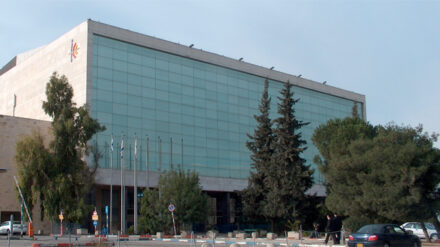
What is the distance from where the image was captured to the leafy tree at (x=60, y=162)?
4934 cm

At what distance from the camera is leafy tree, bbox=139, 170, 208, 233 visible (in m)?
49.1

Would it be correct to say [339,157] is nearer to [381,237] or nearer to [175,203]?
[175,203]

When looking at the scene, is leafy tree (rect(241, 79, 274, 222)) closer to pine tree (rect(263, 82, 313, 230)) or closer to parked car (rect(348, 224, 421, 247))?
pine tree (rect(263, 82, 313, 230))

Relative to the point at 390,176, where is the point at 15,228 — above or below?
below

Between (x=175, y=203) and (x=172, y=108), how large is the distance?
19466 millimetres

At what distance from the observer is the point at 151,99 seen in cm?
6406

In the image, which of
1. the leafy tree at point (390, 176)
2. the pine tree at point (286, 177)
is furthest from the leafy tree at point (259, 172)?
the leafy tree at point (390, 176)

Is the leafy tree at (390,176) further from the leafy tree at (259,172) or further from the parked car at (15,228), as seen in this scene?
the parked car at (15,228)

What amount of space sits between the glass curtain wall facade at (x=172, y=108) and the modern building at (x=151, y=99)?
0.12 metres

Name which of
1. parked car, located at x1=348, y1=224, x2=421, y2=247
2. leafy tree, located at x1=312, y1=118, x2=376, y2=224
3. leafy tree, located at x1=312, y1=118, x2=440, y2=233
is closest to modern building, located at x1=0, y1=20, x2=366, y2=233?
leafy tree, located at x1=312, y1=118, x2=376, y2=224

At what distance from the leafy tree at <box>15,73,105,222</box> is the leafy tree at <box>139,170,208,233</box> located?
652 cm

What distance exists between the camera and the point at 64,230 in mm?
54344

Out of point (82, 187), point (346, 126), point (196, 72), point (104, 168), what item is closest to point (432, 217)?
point (346, 126)

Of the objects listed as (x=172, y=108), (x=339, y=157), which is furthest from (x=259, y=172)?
(x=172, y=108)
